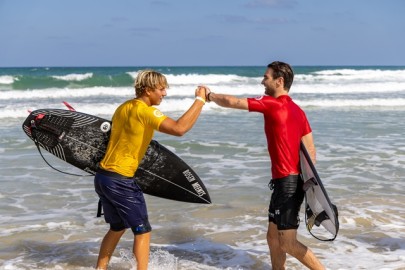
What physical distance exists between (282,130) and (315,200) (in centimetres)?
60

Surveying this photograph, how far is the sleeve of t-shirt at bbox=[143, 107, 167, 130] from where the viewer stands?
367cm

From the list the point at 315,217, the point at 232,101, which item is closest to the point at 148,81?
the point at 232,101

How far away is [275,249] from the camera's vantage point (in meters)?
4.31

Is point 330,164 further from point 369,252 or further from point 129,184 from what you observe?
point 129,184

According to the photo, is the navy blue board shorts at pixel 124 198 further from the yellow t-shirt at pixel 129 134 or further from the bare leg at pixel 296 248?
the bare leg at pixel 296 248

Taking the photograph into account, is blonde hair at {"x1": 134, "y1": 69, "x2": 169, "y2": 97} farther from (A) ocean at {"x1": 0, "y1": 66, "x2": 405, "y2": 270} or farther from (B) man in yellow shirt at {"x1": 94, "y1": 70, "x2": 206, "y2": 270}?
(A) ocean at {"x1": 0, "y1": 66, "x2": 405, "y2": 270}

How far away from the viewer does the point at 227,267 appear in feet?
15.9

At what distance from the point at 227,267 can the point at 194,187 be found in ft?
2.69

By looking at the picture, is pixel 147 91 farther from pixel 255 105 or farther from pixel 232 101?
pixel 255 105

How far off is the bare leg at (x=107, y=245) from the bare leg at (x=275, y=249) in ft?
3.63

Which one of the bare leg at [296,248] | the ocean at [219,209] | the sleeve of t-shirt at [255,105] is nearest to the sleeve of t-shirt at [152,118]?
the sleeve of t-shirt at [255,105]

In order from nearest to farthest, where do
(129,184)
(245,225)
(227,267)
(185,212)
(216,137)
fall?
(129,184) < (227,267) < (245,225) < (185,212) < (216,137)

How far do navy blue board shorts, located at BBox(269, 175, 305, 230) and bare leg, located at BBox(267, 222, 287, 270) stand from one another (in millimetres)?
242

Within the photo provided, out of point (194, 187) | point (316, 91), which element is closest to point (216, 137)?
point (194, 187)
